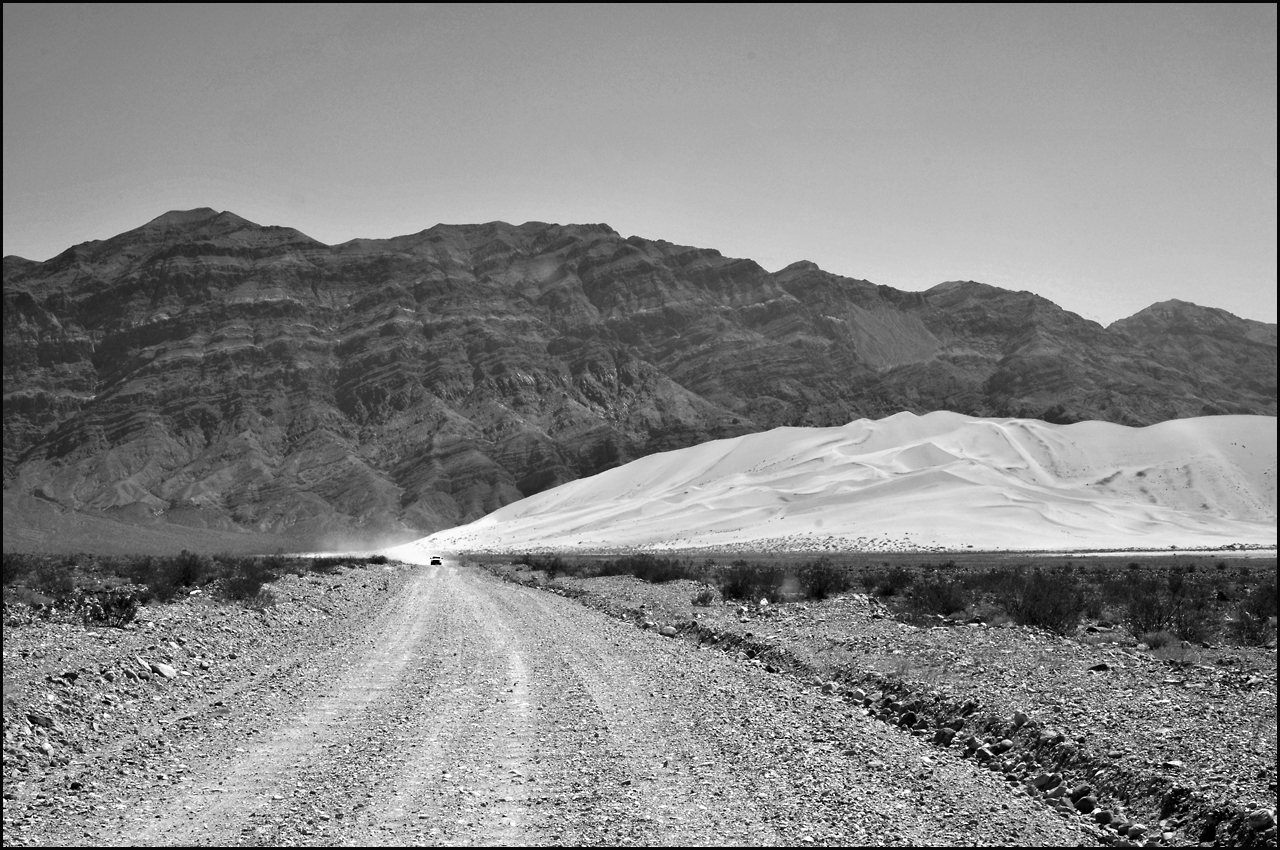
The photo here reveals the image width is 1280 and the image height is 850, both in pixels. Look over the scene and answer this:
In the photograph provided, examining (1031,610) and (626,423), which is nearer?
(1031,610)

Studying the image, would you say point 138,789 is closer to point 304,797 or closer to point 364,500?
point 304,797

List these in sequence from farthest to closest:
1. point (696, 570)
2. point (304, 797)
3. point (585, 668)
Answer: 1. point (696, 570)
2. point (585, 668)
3. point (304, 797)

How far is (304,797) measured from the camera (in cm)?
719

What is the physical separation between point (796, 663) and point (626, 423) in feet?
533

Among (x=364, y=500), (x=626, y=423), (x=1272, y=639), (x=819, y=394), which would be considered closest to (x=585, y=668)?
(x=1272, y=639)

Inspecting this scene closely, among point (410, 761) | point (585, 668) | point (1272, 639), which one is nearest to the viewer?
point (410, 761)

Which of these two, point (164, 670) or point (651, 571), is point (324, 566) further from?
point (164, 670)

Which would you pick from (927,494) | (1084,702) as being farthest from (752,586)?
(927,494)

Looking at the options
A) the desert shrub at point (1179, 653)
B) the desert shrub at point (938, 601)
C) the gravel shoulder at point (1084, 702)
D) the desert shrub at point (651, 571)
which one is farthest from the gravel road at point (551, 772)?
the desert shrub at point (651, 571)

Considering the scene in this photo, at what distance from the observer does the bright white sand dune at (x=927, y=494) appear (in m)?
80.9

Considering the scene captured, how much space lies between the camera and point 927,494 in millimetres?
94688

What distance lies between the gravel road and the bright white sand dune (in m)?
60.5

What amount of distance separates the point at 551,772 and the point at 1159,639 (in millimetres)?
12690

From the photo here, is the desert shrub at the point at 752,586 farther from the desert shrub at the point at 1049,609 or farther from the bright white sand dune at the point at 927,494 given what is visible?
the bright white sand dune at the point at 927,494
